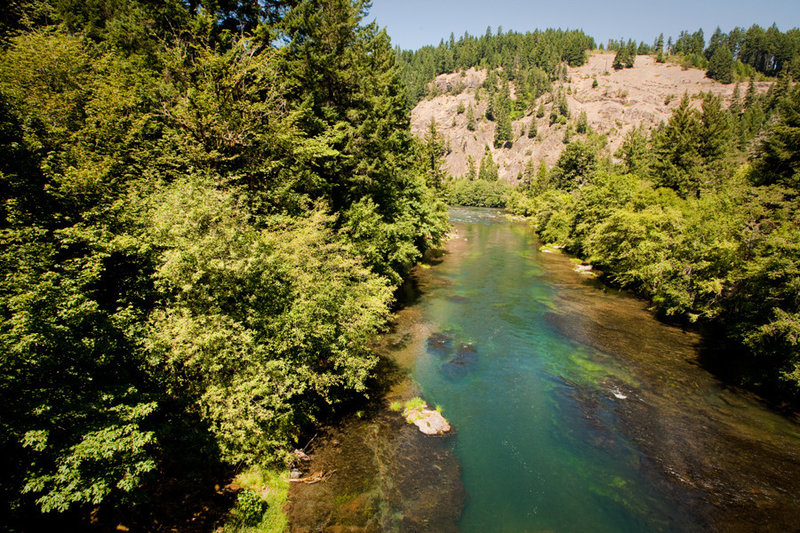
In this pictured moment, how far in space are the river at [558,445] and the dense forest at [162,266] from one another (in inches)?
133

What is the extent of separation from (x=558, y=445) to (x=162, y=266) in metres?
16.8

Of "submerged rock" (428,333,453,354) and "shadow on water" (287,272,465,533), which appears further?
"submerged rock" (428,333,453,354)

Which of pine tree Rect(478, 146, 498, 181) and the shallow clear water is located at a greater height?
pine tree Rect(478, 146, 498, 181)

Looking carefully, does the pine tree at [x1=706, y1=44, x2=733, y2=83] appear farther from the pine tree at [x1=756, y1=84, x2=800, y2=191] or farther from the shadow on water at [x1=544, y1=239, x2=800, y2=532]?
the shadow on water at [x1=544, y1=239, x2=800, y2=532]

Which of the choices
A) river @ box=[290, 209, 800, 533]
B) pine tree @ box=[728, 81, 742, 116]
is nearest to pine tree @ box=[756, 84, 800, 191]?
river @ box=[290, 209, 800, 533]

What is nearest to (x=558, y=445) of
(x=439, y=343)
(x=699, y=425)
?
(x=699, y=425)

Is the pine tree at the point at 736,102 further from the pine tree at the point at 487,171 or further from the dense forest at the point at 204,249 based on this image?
the dense forest at the point at 204,249

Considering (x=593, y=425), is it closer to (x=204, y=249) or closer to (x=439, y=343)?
(x=439, y=343)

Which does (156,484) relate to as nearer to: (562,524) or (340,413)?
(340,413)

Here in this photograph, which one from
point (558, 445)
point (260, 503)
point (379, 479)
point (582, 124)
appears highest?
point (582, 124)

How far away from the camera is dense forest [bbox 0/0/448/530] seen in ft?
24.3

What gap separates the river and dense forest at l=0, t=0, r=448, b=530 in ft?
11.1

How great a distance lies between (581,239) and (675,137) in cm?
1779

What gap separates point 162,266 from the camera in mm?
10438
